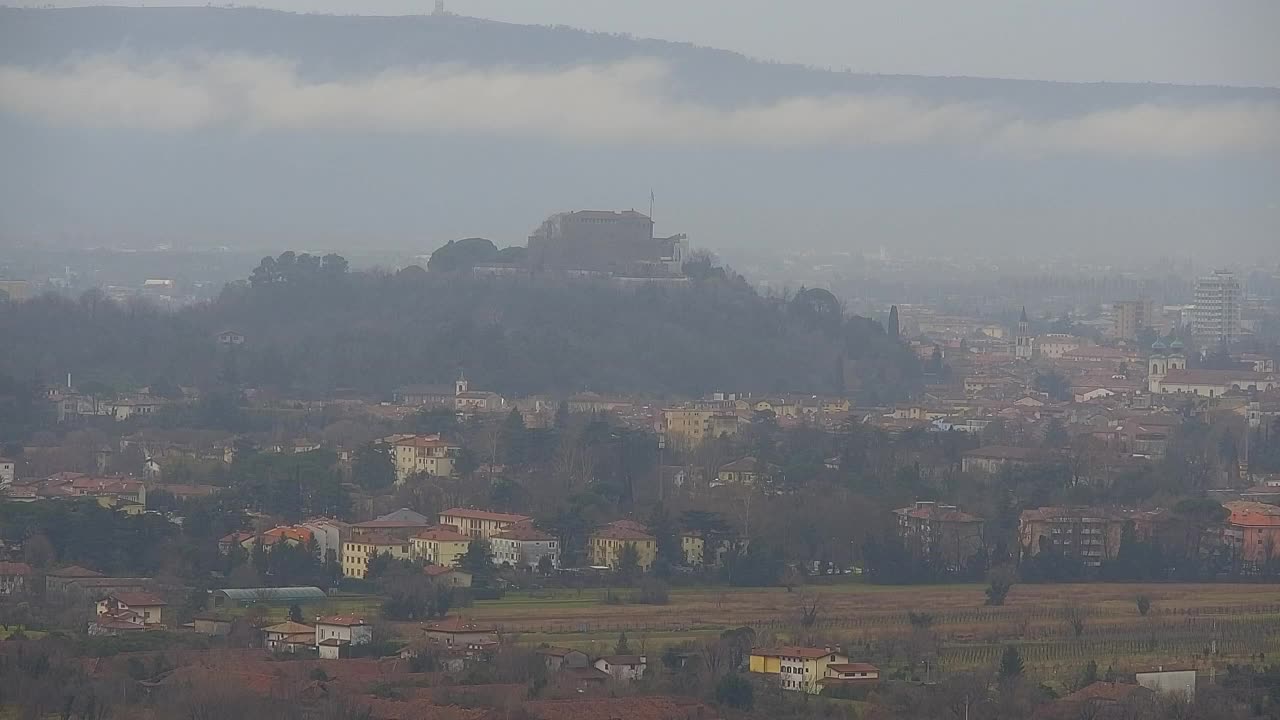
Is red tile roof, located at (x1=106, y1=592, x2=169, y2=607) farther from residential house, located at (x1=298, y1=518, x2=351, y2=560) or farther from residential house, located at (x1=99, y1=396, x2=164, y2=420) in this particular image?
residential house, located at (x1=99, y1=396, x2=164, y2=420)

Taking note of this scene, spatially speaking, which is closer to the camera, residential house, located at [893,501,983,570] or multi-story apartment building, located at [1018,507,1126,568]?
residential house, located at [893,501,983,570]

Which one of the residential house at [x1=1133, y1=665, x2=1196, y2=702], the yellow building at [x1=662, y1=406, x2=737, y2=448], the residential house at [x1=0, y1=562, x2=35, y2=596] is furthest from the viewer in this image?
the yellow building at [x1=662, y1=406, x2=737, y2=448]

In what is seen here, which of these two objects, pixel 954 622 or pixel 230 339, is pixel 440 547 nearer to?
pixel 954 622

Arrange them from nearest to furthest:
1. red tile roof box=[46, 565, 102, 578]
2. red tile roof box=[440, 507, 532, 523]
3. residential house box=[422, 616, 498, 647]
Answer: residential house box=[422, 616, 498, 647] < red tile roof box=[46, 565, 102, 578] < red tile roof box=[440, 507, 532, 523]

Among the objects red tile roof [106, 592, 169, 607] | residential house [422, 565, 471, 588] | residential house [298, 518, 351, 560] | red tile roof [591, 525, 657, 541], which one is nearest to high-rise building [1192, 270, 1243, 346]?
red tile roof [591, 525, 657, 541]

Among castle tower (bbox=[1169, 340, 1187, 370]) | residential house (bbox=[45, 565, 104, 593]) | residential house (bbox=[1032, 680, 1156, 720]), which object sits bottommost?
residential house (bbox=[1032, 680, 1156, 720])

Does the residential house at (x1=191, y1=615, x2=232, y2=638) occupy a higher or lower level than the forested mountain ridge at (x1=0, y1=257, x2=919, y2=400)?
lower

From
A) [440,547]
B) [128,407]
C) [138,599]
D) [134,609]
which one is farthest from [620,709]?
[128,407]

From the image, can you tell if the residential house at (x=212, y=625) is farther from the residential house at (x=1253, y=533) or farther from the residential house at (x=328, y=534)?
the residential house at (x=1253, y=533)
